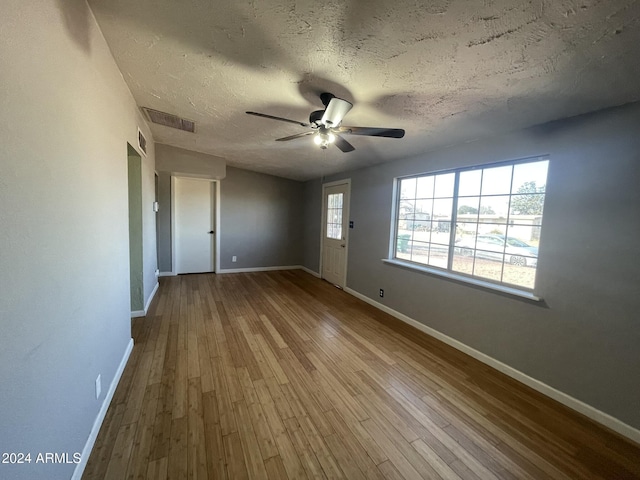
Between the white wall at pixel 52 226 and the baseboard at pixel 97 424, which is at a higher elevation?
the white wall at pixel 52 226

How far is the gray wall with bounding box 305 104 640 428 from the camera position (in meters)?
1.67

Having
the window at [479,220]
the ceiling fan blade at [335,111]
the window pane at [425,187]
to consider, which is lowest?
the window at [479,220]

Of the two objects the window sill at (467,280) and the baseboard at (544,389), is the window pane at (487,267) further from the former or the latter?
the baseboard at (544,389)

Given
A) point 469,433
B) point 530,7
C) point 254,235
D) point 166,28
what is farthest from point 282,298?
point 530,7

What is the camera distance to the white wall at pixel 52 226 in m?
0.79

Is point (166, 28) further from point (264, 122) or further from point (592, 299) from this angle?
point (592, 299)

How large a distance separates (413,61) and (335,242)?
3.59 metres

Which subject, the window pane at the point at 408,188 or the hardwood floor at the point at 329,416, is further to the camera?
the window pane at the point at 408,188

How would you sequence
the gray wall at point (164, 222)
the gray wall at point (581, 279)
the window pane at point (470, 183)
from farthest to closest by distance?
1. the gray wall at point (164, 222)
2. the window pane at point (470, 183)
3. the gray wall at point (581, 279)

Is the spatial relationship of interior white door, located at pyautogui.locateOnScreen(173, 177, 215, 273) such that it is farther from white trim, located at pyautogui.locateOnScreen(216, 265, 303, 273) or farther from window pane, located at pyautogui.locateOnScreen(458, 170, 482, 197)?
window pane, located at pyautogui.locateOnScreen(458, 170, 482, 197)

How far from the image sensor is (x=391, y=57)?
1.48 m

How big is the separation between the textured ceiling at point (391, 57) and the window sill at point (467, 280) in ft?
4.67

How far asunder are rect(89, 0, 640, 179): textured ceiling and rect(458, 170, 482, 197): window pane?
429 mm

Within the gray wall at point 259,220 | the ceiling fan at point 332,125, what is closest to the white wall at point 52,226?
the ceiling fan at point 332,125
